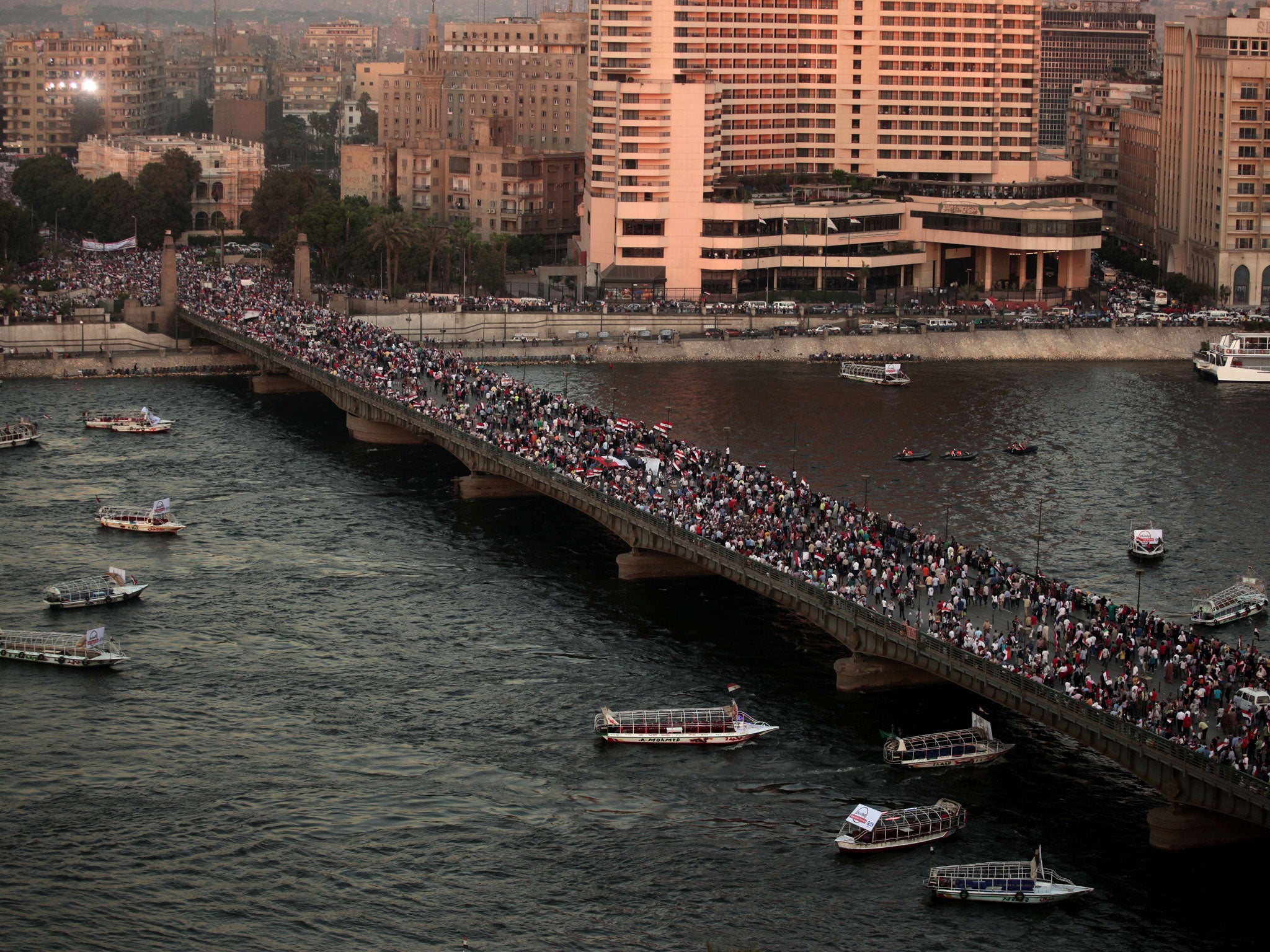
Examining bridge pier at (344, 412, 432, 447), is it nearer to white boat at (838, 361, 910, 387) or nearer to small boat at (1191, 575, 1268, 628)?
white boat at (838, 361, 910, 387)

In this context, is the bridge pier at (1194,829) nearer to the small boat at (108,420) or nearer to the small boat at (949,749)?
the small boat at (949,749)

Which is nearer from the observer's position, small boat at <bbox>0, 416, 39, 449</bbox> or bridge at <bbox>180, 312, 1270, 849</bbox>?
bridge at <bbox>180, 312, 1270, 849</bbox>

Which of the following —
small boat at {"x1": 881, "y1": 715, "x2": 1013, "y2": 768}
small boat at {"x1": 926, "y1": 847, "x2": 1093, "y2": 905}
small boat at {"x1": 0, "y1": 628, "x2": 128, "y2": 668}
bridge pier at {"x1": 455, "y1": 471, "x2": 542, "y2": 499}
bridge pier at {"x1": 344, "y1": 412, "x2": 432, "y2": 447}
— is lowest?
small boat at {"x1": 926, "y1": 847, "x2": 1093, "y2": 905}

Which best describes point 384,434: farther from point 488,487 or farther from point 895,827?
point 895,827

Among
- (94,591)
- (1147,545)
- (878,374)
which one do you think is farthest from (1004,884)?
(878,374)

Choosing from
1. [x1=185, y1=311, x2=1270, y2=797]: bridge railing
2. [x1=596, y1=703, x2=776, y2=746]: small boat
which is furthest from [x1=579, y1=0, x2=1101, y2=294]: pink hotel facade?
[x1=596, y1=703, x2=776, y2=746]: small boat
